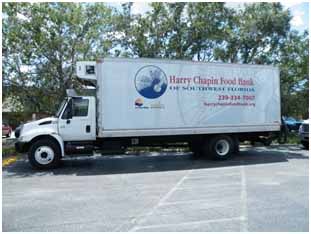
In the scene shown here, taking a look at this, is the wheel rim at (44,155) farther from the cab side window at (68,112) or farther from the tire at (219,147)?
the tire at (219,147)

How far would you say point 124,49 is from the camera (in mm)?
18094

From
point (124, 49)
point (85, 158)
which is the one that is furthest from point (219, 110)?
point (124, 49)

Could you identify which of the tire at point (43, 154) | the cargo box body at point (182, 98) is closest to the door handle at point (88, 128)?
the cargo box body at point (182, 98)

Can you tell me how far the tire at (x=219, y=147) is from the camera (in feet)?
41.6

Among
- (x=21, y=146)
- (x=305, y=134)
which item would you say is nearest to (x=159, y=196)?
(x=21, y=146)

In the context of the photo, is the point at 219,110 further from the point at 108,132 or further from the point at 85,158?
the point at 85,158

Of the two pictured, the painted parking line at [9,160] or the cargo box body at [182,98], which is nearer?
the cargo box body at [182,98]

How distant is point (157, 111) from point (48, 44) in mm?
7224

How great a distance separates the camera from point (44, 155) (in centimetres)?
1110

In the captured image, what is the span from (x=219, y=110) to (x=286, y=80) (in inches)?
352

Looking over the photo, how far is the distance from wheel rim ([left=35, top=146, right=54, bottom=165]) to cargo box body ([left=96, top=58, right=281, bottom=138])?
1.60m

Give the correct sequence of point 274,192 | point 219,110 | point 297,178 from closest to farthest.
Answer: point 274,192 → point 297,178 → point 219,110

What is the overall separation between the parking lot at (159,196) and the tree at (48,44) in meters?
5.86

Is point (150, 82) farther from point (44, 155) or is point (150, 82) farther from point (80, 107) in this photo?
point (44, 155)
